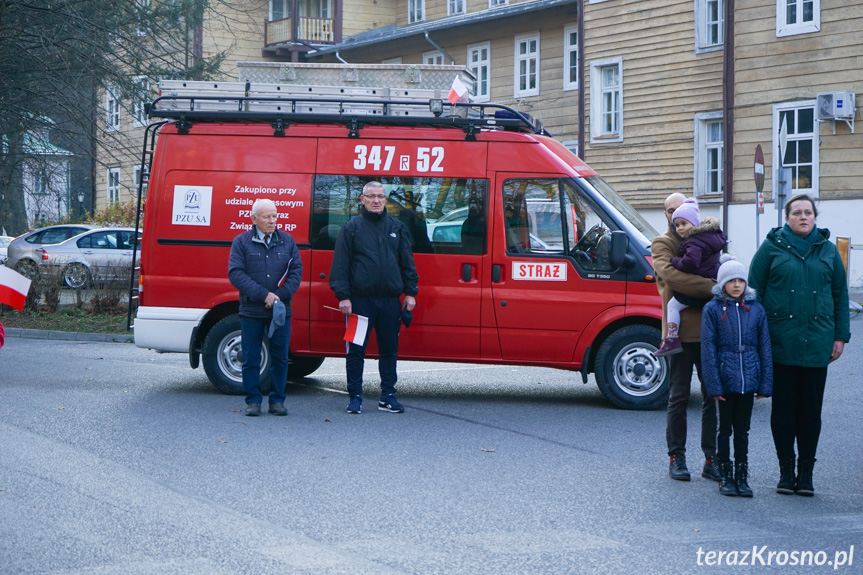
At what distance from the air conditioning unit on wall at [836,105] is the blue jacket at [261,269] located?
686 inches

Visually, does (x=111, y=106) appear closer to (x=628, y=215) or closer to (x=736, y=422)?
(x=628, y=215)

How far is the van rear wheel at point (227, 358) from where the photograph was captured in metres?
9.95

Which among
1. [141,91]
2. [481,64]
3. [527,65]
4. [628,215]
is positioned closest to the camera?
[628,215]

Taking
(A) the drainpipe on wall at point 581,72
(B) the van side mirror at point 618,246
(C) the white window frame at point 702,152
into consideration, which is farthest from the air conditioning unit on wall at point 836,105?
(B) the van side mirror at point 618,246

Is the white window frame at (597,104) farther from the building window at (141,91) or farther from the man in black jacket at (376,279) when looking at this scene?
the man in black jacket at (376,279)

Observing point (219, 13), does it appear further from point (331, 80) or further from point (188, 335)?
point (188, 335)

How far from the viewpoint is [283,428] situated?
27.6 ft

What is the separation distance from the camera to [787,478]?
6367 mm

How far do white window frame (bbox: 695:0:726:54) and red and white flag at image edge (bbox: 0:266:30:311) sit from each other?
23105 millimetres

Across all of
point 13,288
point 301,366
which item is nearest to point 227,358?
point 301,366

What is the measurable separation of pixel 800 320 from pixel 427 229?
420cm

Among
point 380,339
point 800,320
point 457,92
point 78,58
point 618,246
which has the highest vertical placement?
point 78,58

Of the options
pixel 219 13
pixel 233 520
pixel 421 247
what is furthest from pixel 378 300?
pixel 219 13

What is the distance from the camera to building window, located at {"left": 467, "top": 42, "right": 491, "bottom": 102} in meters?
33.3
